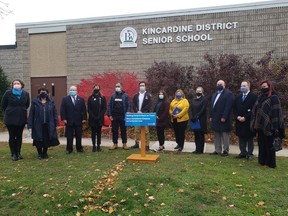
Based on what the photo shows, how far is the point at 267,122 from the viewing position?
6.55 m

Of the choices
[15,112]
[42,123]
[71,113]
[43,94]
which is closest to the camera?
[15,112]

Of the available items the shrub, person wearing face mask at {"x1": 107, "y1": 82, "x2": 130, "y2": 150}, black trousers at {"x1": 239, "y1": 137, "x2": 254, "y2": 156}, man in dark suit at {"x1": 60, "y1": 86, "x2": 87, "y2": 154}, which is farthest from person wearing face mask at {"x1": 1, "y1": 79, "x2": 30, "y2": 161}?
the shrub

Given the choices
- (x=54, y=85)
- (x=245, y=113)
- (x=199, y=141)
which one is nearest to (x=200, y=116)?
(x=199, y=141)

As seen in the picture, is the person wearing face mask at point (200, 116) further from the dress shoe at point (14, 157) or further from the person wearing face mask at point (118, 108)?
the dress shoe at point (14, 157)

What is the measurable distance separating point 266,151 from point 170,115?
3.00m

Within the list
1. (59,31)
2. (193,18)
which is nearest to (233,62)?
(193,18)

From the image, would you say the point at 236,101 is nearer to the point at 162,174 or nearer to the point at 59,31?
the point at 162,174

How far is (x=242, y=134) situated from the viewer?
7.48 meters

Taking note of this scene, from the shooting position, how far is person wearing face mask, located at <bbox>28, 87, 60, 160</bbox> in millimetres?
7586

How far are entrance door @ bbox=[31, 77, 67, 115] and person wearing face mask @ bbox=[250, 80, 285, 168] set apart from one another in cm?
1343

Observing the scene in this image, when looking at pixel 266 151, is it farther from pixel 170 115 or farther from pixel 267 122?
pixel 170 115

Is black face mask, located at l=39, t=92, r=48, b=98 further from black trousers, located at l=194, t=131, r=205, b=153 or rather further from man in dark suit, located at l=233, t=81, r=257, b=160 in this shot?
man in dark suit, located at l=233, t=81, r=257, b=160

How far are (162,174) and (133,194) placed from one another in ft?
3.48

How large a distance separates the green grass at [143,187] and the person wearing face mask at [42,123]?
54 cm
